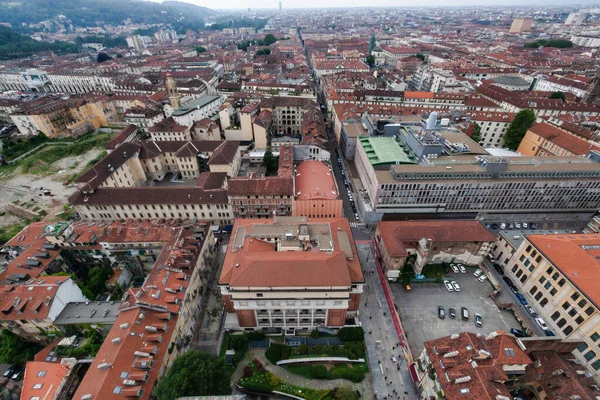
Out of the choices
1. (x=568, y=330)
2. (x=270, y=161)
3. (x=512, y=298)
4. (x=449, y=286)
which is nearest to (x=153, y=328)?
(x=449, y=286)

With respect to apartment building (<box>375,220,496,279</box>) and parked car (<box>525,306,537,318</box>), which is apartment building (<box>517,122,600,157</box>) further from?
parked car (<box>525,306,537,318</box>)

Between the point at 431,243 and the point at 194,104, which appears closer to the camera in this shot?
the point at 431,243

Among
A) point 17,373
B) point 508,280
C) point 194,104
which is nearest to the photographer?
point 17,373

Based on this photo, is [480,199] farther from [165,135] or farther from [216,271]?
[165,135]

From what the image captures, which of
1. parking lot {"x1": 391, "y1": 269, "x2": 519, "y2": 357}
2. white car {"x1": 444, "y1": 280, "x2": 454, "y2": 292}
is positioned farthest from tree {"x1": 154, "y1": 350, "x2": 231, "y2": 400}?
white car {"x1": 444, "y1": 280, "x2": 454, "y2": 292}

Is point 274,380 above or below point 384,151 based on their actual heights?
below

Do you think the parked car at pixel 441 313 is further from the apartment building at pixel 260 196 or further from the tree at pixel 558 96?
the tree at pixel 558 96

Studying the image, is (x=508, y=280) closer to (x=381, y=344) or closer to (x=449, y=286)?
(x=449, y=286)
